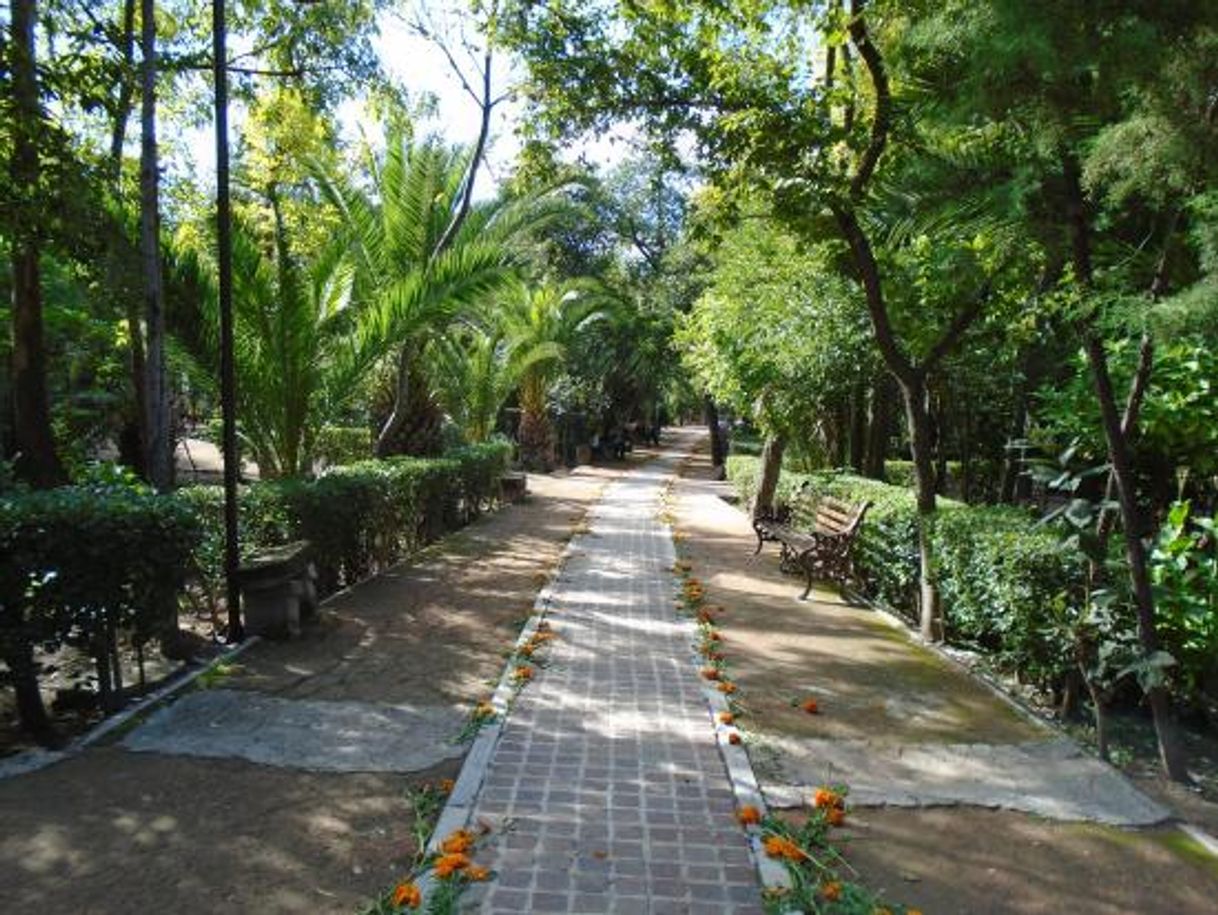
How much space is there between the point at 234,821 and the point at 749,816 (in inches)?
89.7

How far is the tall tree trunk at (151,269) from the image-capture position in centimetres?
647

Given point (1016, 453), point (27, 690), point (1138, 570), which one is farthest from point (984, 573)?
point (1016, 453)

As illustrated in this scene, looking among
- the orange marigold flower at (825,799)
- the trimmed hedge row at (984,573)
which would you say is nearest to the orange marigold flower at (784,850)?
the orange marigold flower at (825,799)

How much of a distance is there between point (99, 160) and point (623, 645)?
5.12 metres

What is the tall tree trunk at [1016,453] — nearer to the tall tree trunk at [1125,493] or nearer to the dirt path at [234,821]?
the tall tree trunk at [1125,493]

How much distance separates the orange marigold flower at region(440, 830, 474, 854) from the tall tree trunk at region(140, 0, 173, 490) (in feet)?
13.5

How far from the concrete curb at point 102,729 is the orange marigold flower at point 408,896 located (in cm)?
236

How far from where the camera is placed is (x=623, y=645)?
722cm

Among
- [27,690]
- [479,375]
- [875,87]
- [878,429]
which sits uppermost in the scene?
[875,87]

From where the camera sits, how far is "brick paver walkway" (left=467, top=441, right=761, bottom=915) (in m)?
3.48

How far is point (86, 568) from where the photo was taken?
4836mm

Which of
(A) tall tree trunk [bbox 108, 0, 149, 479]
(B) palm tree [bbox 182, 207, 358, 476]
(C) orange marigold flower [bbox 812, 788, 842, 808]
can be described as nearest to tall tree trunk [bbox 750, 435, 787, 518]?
(B) palm tree [bbox 182, 207, 358, 476]

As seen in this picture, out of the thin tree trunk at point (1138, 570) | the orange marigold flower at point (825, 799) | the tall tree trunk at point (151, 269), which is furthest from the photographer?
the tall tree trunk at point (151, 269)

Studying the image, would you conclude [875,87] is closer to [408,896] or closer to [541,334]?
[408,896]
